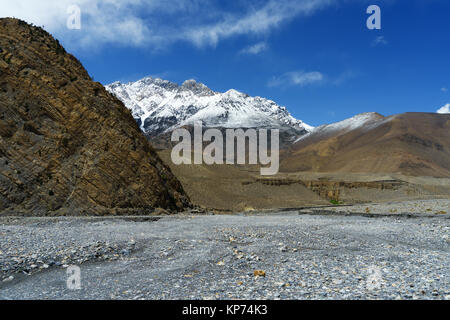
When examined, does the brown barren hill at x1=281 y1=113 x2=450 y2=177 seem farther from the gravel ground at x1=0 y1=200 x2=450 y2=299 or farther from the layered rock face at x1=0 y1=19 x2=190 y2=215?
the gravel ground at x1=0 y1=200 x2=450 y2=299

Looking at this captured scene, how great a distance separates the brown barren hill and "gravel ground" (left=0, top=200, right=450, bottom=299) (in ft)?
221

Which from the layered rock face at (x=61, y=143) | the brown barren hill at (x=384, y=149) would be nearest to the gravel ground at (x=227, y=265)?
the layered rock face at (x=61, y=143)

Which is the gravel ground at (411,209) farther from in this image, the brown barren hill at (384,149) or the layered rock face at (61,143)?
the brown barren hill at (384,149)

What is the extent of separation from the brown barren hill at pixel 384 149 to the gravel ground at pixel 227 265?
221ft

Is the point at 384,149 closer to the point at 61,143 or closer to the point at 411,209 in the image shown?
the point at 411,209

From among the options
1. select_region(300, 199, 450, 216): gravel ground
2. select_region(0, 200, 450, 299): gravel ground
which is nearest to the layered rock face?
select_region(0, 200, 450, 299): gravel ground

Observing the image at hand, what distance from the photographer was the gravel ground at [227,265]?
5008 mm

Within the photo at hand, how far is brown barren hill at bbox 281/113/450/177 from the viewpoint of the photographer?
73938mm

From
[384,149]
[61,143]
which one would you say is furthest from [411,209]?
[384,149]

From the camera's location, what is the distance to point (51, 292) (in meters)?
5.21

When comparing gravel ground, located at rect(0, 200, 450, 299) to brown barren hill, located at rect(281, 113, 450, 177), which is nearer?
gravel ground, located at rect(0, 200, 450, 299)

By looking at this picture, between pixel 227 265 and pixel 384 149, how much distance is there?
276 feet
